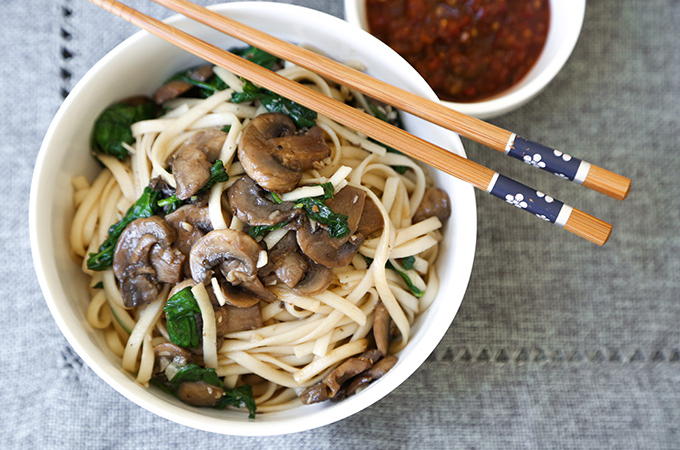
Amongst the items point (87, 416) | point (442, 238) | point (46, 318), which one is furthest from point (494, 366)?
point (46, 318)

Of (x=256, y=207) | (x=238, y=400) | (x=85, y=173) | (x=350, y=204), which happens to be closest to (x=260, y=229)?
(x=256, y=207)

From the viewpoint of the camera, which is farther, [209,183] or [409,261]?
[409,261]

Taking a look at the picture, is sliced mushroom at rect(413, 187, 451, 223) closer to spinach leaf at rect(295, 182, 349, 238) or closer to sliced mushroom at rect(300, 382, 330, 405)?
spinach leaf at rect(295, 182, 349, 238)

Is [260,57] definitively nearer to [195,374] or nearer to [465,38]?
[465,38]

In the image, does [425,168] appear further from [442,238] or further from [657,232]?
[657,232]

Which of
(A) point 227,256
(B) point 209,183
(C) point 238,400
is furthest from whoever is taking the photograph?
(C) point 238,400

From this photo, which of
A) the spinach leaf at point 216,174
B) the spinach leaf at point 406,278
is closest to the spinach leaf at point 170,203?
the spinach leaf at point 216,174
